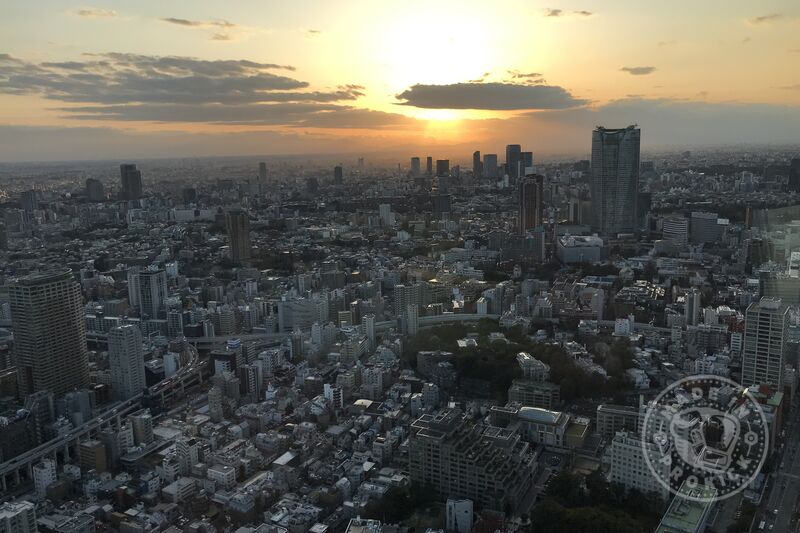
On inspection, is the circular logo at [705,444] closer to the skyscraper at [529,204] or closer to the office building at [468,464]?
the office building at [468,464]

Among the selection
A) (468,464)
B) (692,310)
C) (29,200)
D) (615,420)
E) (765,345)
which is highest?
(29,200)

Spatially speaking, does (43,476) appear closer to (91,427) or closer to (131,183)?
(91,427)

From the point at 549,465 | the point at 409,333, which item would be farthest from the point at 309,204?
the point at 549,465

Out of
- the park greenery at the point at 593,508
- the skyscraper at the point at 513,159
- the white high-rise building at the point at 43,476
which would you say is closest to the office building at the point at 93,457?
the white high-rise building at the point at 43,476

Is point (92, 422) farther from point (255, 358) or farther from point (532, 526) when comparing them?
point (532, 526)

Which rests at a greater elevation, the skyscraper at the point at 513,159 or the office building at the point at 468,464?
the skyscraper at the point at 513,159

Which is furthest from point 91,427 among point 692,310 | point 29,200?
point 29,200
